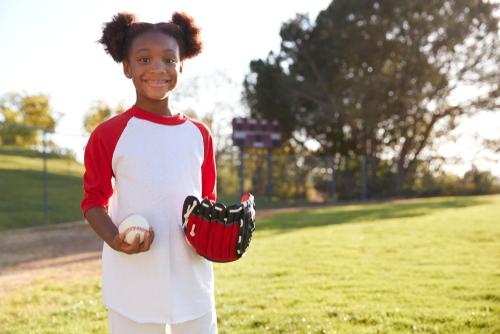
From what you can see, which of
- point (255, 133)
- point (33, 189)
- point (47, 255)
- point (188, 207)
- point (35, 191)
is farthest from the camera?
point (255, 133)

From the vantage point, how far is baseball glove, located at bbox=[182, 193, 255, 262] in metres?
2.01

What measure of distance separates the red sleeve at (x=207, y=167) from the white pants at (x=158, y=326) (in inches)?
20.7

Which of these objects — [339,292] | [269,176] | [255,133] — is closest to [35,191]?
[269,176]

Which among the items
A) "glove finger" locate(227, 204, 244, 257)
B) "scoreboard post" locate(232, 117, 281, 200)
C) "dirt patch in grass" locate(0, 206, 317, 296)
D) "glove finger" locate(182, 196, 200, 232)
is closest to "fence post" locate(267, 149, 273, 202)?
"scoreboard post" locate(232, 117, 281, 200)

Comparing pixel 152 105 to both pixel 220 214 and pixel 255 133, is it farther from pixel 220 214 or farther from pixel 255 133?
pixel 255 133

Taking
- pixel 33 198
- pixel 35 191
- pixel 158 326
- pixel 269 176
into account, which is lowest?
pixel 158 326

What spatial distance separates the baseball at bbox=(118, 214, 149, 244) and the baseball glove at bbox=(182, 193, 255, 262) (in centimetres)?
16

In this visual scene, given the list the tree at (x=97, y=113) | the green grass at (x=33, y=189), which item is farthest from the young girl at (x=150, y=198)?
the tree at (x=97, y=113)

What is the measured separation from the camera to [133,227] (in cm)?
190

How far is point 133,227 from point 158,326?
0.41 meters

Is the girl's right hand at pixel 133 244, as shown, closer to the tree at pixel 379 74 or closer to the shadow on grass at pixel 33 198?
the shadow on grass at pixel 33 198

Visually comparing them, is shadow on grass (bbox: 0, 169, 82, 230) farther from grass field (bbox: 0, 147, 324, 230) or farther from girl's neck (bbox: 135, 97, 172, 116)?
girl's neck (bbox: 135, 97, 172, 116)

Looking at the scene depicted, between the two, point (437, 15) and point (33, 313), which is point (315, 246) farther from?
point (437, 15)

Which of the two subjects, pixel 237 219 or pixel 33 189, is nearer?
pixel 237 219
